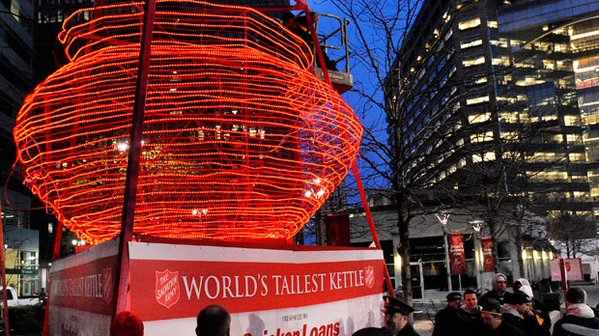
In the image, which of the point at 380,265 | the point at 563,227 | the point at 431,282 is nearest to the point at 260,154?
the point at 380,265

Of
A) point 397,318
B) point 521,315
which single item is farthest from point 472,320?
point 397,318

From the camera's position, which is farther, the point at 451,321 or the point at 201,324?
the point at 451,321

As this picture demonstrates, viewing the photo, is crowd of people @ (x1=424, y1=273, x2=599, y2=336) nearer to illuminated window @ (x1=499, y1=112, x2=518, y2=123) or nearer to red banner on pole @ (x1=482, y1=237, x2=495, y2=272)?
illuminated window @ (x1=499, y1=112, x2=518, y2=123)

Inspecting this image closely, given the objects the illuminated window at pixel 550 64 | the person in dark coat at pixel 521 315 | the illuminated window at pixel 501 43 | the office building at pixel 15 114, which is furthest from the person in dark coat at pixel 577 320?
the illuminated window at pixel 550 64

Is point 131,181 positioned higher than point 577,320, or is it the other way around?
point 131,181

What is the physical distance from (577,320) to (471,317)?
178cm

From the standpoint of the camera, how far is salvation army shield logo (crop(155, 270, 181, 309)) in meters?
2.94

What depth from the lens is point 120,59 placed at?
357cm

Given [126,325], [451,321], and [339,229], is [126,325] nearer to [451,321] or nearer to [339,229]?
[339,229]

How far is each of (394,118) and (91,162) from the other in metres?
8.73

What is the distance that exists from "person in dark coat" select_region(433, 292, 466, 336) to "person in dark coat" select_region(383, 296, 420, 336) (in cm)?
222

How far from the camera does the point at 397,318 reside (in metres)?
5.06

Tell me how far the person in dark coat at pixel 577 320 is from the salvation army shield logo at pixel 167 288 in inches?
155

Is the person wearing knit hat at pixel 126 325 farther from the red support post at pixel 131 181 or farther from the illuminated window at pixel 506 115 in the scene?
the illuminated window at pixel 506 115
